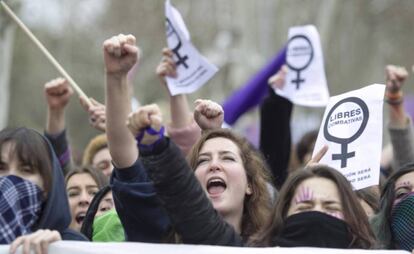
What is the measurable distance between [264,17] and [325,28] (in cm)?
370

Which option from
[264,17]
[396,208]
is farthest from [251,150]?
[264,17]

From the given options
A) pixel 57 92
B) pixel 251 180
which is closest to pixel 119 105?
pixel 251 180

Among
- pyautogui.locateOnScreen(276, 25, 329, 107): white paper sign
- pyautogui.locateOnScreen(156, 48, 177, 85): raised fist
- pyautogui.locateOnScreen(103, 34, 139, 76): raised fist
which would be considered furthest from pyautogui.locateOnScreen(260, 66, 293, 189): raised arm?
pyautogui.locateOnScreen(103, 34, 139, 76): raised fist

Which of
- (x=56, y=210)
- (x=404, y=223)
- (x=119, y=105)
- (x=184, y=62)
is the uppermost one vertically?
(x=184, y=62)

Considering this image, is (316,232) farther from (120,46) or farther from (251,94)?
(251,94)

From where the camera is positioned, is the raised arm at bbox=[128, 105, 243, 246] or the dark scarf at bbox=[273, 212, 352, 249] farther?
the dark scarf at bbox=[273, 212, 352, 249]

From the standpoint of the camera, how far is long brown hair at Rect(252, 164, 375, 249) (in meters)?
5.44

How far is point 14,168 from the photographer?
216 inches

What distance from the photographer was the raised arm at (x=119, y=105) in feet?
17.6

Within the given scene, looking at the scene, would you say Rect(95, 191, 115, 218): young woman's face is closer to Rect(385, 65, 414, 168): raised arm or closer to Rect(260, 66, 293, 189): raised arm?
Rect(260, 66, 293, 189): raised arm

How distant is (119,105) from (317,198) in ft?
2.58

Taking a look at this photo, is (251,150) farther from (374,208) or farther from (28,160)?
(28,160)

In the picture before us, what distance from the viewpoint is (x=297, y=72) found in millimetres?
8711

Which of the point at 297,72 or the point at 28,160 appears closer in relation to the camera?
the point at 28,160
